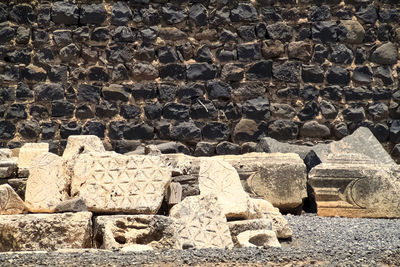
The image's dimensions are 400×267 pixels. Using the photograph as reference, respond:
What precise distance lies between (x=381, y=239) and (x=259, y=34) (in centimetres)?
413

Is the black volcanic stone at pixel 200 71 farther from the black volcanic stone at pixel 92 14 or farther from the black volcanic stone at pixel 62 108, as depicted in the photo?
the black volcanic stone at pixel 62 108

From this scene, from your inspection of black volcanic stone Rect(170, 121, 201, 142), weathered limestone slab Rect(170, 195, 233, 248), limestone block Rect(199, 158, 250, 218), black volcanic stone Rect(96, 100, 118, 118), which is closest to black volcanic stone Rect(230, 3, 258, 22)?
black volcanic stone Rect(170, 121, 201, 142)

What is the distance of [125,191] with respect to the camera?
5605mm

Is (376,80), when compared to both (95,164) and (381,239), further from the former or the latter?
(95,164)

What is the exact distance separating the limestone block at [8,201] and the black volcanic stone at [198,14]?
417 centimetres

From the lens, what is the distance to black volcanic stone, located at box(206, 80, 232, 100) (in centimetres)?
902

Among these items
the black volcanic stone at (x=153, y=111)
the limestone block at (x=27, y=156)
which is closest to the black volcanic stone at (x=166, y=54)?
the black volcanic stone at (x=153, y=111)

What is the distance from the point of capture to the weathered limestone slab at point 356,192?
6828mm

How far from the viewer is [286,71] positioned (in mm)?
9102

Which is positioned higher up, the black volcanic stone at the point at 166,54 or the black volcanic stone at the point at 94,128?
the black volcanic stone at the point at 166,54

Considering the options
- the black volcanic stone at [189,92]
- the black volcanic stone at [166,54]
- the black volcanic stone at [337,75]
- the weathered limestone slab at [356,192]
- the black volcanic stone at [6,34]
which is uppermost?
the black volcanic stone at [6,34]

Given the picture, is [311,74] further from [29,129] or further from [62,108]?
[29,129]

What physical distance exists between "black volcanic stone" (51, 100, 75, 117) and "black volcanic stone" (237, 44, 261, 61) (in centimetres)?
226

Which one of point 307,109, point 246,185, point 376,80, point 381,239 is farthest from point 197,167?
point 376,80
